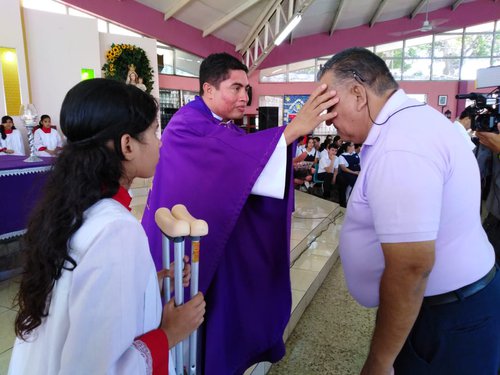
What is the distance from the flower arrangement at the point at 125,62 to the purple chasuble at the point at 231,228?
800cm

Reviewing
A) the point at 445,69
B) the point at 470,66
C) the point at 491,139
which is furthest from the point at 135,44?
the point at 470,66

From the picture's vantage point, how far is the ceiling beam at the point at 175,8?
9.99 meters

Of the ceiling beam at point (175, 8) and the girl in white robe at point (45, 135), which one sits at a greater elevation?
the ceiling beam at point (175, 8)

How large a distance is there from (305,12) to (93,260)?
12.5 meters

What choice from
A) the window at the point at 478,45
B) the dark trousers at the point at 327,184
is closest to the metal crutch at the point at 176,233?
the dark trousers at the point at 327,184

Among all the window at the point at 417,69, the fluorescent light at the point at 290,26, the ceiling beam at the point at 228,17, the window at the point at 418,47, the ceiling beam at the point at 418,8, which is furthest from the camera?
the window at the point at 417,69

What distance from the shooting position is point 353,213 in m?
1.05

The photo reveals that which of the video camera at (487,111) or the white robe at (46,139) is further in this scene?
the white robe at (46,139)

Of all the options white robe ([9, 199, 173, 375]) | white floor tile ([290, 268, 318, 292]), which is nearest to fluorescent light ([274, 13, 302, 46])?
white floor tile ([290, 268, 318, 292])

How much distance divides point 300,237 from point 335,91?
10.1 feet

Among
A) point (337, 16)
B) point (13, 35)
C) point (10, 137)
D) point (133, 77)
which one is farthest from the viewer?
point (337, 16)

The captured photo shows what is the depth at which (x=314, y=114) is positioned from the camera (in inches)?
47.0

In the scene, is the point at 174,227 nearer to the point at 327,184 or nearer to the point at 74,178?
the point at 74,178

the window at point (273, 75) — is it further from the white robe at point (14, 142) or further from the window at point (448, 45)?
the white robe at point (14, 142)
